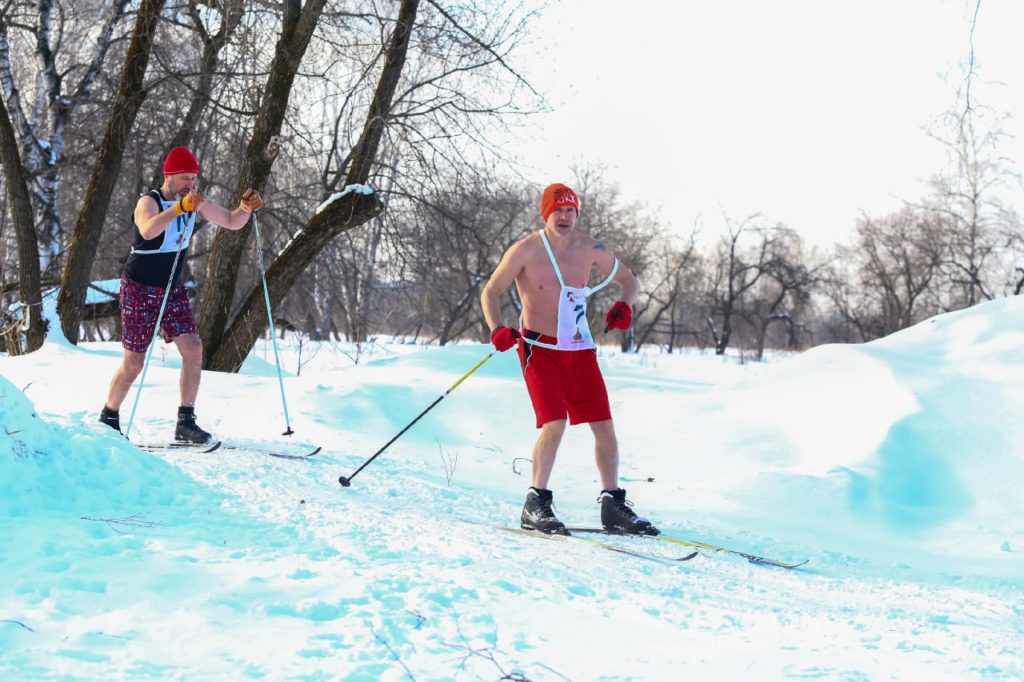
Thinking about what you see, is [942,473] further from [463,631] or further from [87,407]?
[87,407]

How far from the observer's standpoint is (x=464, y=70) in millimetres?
10812

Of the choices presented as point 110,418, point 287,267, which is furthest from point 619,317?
point 287,267

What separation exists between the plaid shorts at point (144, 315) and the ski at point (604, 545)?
2830 mm

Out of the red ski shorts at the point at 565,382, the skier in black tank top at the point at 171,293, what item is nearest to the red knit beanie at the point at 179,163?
the skier in black tank top at the point at 171,293

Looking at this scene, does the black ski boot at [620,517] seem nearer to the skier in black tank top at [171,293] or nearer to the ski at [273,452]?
the ski at [273,452]

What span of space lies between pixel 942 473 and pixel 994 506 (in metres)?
0.44

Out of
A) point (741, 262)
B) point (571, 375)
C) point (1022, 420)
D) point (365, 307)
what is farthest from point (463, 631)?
point (741, 262)

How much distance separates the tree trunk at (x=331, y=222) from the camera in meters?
9.74

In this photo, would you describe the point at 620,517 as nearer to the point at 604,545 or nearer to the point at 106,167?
the point at 604,545

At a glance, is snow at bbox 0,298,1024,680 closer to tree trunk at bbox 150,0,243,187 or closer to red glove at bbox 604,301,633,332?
red glove at bbox 604,301,633,332

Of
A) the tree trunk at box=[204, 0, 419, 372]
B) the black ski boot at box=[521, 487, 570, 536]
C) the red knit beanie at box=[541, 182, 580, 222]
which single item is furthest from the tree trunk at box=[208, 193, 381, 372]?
the black ski boot at box=[521, 487, 570, 536]

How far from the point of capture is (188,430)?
570cm

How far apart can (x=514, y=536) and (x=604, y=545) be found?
1.36ft

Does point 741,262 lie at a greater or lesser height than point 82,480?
greater
